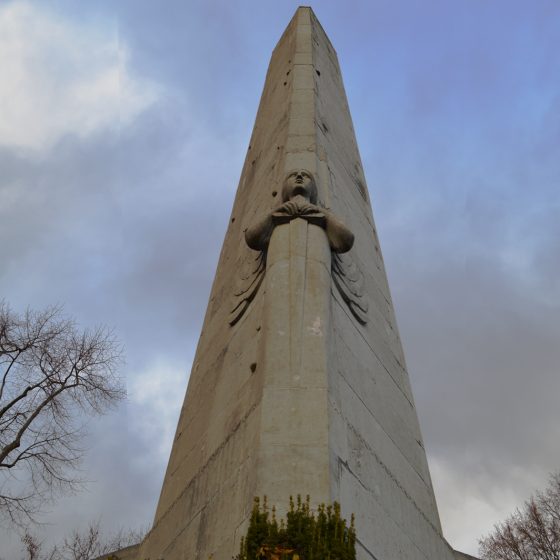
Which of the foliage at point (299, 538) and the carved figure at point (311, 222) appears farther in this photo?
the carved figure at point (311, 222)

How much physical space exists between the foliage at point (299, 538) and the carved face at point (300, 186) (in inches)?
176

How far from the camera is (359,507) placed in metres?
5.84

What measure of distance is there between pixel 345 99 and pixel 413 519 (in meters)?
10.8

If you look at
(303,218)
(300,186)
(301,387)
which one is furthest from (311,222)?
(301,387)

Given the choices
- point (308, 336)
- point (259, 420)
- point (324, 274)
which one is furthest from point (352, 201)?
point (259, 420)

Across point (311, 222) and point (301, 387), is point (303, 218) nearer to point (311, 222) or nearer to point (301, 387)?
point (311, 222)

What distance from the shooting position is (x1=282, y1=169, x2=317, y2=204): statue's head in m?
8.37

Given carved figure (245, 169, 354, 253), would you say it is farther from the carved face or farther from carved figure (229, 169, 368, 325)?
the carved face

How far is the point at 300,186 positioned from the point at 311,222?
73 centimetres

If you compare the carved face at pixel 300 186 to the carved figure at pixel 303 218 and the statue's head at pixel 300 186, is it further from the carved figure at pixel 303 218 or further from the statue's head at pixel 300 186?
the carved figure at pixel 303 218

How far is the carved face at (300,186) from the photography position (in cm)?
837

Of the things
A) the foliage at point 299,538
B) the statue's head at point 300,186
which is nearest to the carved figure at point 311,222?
the statue's head at point 300,186

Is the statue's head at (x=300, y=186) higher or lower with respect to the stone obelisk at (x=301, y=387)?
higher

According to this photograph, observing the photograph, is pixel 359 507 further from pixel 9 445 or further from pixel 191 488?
pixel 9 445
